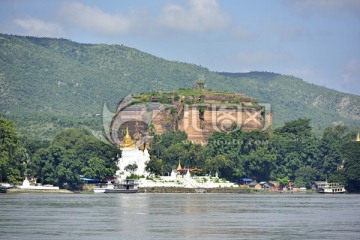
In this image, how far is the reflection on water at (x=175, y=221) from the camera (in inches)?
2489

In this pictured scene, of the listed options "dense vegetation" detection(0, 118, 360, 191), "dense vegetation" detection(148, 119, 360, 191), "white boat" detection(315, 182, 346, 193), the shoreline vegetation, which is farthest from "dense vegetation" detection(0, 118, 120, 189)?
"white boat" detection(315, 182, 346, 193)

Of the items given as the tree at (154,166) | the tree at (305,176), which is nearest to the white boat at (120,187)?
the tree at (154,166)

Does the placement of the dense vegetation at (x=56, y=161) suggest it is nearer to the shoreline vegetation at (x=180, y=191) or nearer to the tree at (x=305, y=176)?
the shoreline vegetation at (x=180, y=191)

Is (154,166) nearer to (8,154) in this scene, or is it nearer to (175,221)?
(8,154)

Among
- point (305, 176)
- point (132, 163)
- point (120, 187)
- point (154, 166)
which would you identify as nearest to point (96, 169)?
point (120, 187)

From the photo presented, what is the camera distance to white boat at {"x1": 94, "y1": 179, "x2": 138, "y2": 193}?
452 ft

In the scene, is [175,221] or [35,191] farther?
[35,191]

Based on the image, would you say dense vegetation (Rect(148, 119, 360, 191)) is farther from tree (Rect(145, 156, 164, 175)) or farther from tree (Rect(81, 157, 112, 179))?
tree (Rect(81, 157, 112, 179))

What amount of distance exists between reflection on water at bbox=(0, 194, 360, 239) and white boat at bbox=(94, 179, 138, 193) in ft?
135

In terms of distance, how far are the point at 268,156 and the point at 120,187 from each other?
29.2m

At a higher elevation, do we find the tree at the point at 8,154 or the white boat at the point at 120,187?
the tree at the point at 8,154

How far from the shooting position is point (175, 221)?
73.8 metres

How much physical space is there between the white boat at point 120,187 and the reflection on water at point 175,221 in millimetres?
41163

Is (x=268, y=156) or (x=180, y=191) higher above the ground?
(x=268, y=156)
